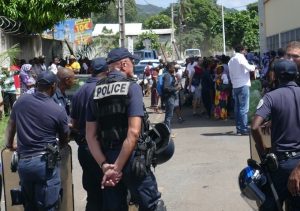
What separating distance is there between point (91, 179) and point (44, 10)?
14.1m

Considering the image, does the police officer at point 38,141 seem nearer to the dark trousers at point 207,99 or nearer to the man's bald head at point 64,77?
the man's bald head at point 64,77

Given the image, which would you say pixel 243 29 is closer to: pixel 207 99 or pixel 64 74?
pixel 207 99

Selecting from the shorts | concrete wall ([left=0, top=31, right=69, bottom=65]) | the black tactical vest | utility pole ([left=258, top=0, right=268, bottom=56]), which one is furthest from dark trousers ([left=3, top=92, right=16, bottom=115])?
utility pole ([left=258, top=0, right=268, bottom=56])

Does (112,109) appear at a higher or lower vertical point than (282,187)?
higher

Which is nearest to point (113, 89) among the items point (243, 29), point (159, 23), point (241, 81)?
point (241, 81)

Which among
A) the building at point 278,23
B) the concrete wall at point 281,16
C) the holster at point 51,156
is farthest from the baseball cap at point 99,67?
the concrete wall at point 281,16

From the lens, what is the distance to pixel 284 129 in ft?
14.8

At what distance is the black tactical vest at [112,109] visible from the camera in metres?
4.42

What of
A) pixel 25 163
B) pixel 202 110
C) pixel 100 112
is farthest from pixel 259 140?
pixel 202 110

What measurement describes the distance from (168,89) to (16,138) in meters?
7.01

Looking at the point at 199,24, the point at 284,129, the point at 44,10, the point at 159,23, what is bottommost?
the point at 284,129

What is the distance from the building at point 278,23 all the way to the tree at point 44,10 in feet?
21.1

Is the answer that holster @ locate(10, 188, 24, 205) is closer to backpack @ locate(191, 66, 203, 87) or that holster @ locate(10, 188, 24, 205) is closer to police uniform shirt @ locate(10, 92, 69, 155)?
police uniform shirt @ locate(10, 92, 69, 155)

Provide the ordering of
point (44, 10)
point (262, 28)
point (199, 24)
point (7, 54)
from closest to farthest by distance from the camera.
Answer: point (7, 54)
point (44, 10)
point (262, 28)
point (199, 24)
